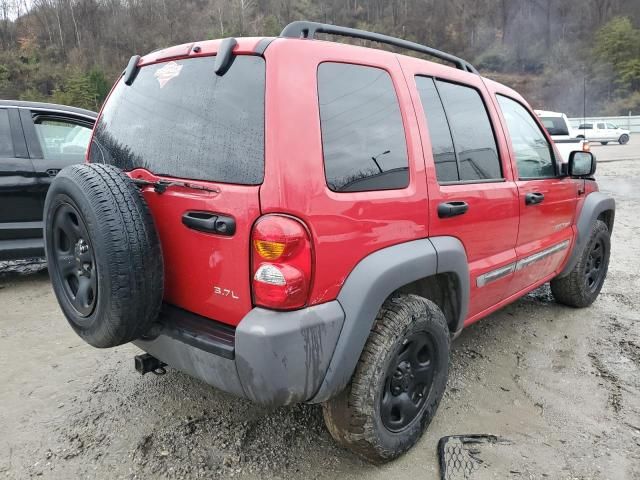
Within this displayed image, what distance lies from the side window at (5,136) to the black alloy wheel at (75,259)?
292cm

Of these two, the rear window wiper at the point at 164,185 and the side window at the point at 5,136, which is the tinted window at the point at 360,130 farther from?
the side window at the point at 5,136

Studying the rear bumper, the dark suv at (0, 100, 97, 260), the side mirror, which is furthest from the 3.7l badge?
the dark suv at (0, 100, 97, 260)

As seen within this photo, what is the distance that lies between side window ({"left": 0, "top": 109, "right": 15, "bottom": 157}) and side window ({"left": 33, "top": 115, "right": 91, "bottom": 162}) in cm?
23

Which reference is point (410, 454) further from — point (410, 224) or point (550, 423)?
point (410, 224)

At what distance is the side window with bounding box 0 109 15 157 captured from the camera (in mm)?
4461

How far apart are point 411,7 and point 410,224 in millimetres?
101277

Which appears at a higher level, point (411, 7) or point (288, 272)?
point (411, 7)

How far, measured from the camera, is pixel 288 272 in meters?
1.70

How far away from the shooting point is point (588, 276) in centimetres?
398

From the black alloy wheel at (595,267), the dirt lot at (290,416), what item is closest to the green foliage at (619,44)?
the black alloy wheel at (595,267)

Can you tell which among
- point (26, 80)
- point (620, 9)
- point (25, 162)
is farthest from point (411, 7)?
point (25, 162)

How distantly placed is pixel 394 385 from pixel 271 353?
766mm

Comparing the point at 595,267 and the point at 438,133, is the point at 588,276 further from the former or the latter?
the point at 438,133

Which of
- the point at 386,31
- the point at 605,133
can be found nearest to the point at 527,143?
the point at 605,133
